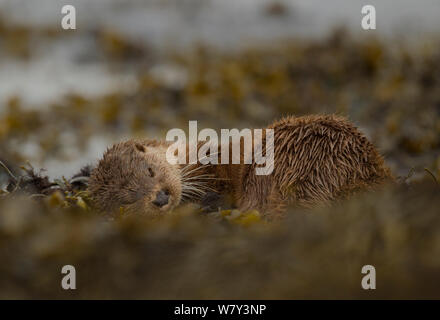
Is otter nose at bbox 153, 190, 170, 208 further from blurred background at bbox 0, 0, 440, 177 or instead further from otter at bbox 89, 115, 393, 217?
blurred background at bbox 0, 0, 440, 177

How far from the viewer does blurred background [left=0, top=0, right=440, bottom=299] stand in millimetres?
1676

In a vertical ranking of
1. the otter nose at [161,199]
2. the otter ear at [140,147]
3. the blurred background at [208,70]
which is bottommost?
the otter nose at [161,199]

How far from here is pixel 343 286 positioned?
5.14 ft

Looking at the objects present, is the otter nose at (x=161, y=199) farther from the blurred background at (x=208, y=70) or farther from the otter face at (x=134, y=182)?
the blurred background at (x=208, y=70)

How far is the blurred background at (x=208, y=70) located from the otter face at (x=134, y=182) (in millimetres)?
1925

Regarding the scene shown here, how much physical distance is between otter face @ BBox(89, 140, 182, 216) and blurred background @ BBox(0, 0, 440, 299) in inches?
6.9

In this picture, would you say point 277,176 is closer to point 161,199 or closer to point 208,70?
point 161,199

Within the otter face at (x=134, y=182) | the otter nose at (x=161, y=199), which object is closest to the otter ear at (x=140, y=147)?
the otter face at (x=134, y=182)

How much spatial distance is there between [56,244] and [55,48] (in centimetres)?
674

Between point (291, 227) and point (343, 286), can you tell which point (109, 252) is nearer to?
point (291, 227)

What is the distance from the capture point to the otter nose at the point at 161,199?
10.9 feet

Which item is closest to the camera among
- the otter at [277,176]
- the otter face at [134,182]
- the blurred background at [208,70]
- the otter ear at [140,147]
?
the otter at [277,176]


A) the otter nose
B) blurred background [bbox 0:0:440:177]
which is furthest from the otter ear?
blurred background [bbox 0:0:440:177]
